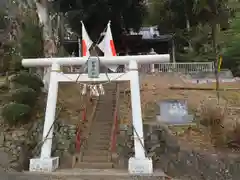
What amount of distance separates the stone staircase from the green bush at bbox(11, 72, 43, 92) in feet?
9.09

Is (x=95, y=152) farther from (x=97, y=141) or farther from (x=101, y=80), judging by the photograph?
(x=101, y=80)

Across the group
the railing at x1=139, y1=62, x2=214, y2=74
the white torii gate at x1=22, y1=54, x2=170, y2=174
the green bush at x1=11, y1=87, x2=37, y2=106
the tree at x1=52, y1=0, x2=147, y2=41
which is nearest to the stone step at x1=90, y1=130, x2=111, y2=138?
the white torii gate at x1=22, y1=54, x2=170, y2=174

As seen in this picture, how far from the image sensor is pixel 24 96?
44.2 ft

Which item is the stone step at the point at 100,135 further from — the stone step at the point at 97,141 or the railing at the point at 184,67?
the railing at the point at 184,67

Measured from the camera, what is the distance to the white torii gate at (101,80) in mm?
10855

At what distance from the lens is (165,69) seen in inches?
891

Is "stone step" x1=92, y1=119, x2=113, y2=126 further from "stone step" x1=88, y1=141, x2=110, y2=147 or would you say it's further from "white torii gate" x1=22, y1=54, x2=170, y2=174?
"white torii gate" x1=22, y1=54, x2=170, y2=174

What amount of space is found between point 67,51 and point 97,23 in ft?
26.8

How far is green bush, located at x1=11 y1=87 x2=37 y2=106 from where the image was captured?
43.5ft

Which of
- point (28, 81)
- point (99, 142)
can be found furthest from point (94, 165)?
point (28, 81)

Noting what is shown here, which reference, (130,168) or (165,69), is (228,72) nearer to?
(165,69)

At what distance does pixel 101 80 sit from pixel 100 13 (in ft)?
35.5

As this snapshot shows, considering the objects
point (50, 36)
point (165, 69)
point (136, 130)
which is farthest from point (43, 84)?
point (165, 69)

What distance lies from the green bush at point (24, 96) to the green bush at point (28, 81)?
2.84 feet
